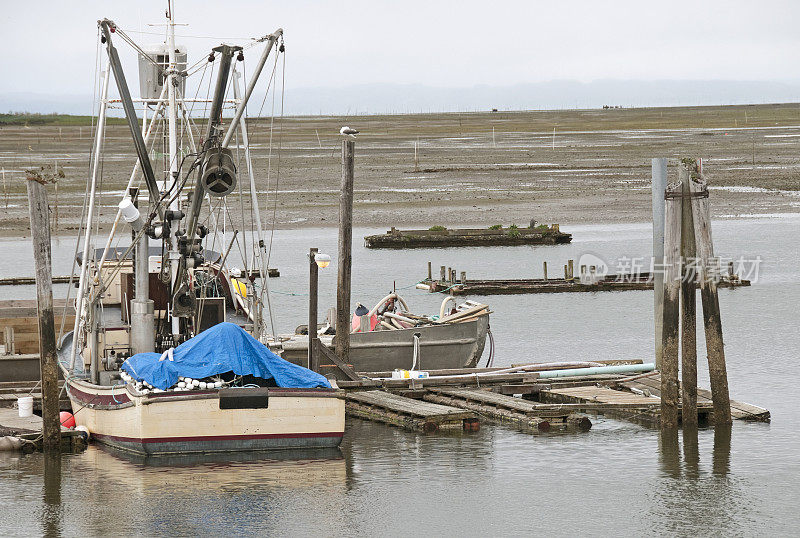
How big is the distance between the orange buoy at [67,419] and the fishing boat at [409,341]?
15.8 ft

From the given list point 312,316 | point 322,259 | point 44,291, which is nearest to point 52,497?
point 44,291

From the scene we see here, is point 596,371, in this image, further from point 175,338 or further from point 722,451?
point 175,338

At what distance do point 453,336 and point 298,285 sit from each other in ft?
50.6

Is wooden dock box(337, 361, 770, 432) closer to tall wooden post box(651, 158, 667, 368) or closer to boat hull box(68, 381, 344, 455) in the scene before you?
tall wooden post box(651, 158, 667, 368)

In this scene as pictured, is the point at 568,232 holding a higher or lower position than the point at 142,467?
higher

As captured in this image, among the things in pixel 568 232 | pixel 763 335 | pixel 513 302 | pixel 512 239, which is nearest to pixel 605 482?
pixel 763 335

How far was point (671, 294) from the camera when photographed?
21.2 metres

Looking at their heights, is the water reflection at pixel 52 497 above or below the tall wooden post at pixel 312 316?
below

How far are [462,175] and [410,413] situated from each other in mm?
54492

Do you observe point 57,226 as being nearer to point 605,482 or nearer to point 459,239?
point 459,239

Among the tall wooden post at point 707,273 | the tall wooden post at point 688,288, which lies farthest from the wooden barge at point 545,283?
the tall wooden post at point 707,273

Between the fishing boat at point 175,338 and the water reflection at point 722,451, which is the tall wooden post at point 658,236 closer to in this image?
the water reflection at point 722,451

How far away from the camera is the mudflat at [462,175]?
58.9 m

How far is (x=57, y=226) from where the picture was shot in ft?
178
